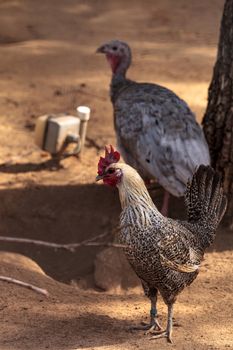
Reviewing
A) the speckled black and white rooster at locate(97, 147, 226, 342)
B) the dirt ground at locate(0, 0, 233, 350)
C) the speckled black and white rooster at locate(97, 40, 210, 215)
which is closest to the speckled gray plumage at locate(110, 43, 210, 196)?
the speckled black and white rooster at locate(97, 40, 210, 215)

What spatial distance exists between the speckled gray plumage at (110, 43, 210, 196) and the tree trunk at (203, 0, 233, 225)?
225mm

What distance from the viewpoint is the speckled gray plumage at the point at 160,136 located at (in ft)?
23.8

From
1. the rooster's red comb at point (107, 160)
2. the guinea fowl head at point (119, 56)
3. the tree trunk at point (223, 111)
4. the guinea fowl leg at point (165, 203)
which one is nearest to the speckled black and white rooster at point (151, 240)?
the rooster's red comb at point (107, 160)

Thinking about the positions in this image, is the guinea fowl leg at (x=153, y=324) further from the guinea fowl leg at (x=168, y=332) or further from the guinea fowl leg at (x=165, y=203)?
the guinea fowl leg at (x=165, y=203)

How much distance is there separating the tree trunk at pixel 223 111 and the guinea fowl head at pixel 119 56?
1.64 meters

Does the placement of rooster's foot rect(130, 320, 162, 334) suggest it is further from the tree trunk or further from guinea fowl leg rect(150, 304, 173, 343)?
the tree trunk

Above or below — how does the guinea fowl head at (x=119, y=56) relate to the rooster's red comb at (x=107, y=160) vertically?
above

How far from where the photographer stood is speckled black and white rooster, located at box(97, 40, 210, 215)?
7270mm

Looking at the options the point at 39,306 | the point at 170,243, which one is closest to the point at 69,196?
the point at 39,306

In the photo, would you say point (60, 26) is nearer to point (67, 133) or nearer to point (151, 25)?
point (151, 25)

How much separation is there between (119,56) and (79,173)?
1529mm

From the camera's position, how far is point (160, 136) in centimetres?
745

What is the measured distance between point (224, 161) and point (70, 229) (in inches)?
70.6

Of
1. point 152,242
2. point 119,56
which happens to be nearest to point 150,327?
point 152,242
